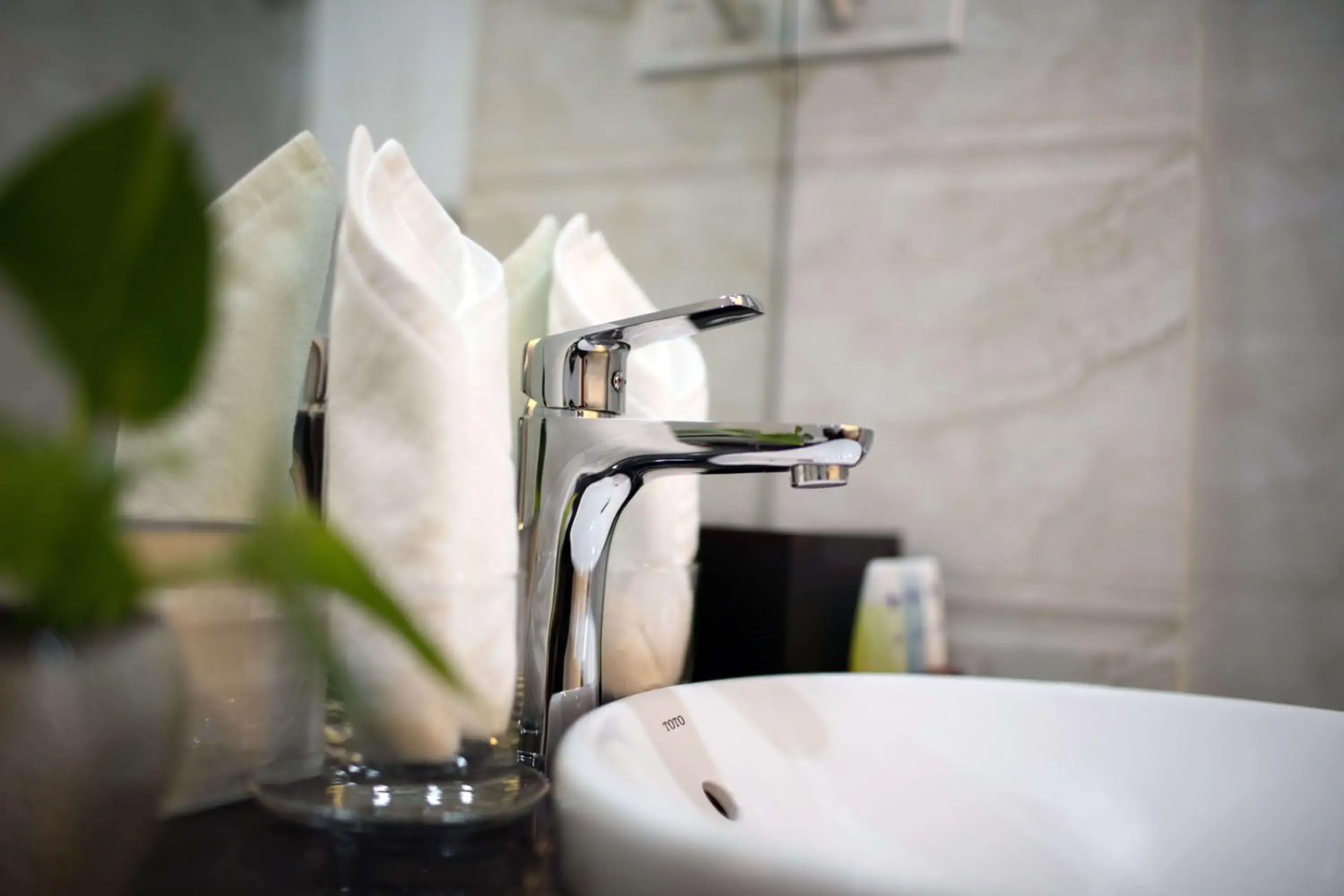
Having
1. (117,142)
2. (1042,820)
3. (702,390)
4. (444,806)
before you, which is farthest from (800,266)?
(117,142)

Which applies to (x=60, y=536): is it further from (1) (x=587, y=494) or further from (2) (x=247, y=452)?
(1) (x=587, y=494)

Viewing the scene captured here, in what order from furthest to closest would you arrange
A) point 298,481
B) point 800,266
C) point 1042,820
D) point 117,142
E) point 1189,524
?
1. point 800,266
2. point 1189,524
3. point 1042,820
4. point 298,481
5. point 117,142

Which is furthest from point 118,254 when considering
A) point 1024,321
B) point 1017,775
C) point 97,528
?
point 1024,321

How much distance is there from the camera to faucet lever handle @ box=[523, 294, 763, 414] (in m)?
0.53

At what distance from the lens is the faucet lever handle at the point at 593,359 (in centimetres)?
53

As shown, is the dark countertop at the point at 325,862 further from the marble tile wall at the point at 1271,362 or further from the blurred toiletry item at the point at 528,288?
the marble tile wall at the point at 1271,362

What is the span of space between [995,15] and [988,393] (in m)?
0.37

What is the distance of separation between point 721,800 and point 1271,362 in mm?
715

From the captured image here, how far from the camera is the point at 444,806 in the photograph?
41 centimetres

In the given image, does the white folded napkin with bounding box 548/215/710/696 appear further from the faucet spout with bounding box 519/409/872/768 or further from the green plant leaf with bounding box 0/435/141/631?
the green plant leaf with bounding box 0/435/141/631

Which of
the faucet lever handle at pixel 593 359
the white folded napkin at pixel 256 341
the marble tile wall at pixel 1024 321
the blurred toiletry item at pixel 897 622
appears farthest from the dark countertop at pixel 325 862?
the marble tile wall at pixel 1024 321

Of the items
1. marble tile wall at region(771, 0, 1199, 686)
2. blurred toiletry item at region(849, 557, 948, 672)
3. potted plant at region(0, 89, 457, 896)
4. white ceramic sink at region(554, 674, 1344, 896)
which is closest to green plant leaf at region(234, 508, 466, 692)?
potted plant at region(0, 89, 457, 896)

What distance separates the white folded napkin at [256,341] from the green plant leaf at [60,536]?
6.7 inches

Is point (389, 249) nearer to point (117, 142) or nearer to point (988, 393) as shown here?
point (117, 142)
